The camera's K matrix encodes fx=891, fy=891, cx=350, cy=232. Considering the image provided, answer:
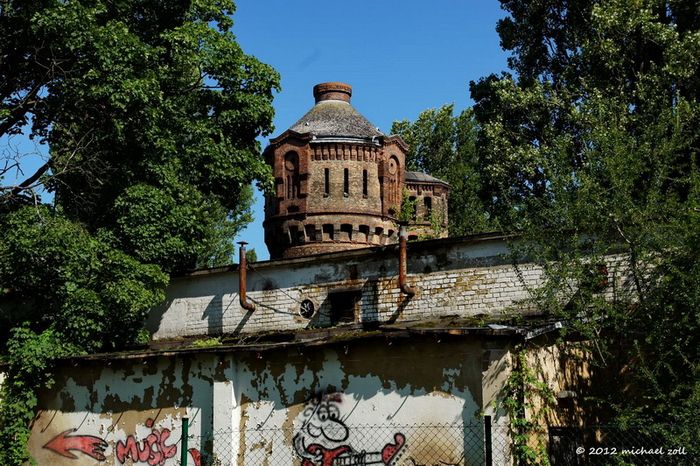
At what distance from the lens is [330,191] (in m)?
35.3

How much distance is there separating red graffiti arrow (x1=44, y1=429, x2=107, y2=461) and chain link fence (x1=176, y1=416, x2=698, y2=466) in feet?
8.52

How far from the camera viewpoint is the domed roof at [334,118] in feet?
119

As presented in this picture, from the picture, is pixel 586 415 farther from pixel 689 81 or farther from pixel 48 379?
pixel 689 81

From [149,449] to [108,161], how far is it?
847 cm

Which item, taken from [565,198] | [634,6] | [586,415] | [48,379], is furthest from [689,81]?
[48,379]

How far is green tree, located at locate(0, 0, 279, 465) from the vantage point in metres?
19.9

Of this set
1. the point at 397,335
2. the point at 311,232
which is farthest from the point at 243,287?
the point at 311,232

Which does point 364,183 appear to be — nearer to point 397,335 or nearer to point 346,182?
point 346,182

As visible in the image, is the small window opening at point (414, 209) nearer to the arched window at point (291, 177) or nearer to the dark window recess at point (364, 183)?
the dark window recess at point (364, 183)

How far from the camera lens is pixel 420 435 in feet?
46.5

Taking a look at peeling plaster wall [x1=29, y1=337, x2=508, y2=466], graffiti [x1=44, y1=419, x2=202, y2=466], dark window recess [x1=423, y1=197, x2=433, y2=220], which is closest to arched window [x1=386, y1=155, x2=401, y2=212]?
dark window recess [x1=423, y1=197, x2=433, y2=220]

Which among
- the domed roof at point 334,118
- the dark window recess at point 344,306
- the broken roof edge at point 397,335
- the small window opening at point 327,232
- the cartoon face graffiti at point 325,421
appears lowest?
the cartoon face graffiti at point 325,421

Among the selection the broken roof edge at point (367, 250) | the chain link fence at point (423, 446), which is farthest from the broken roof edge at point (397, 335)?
the broken roof edge at point (367, 250)

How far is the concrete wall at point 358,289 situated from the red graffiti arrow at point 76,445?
6.26 meters
